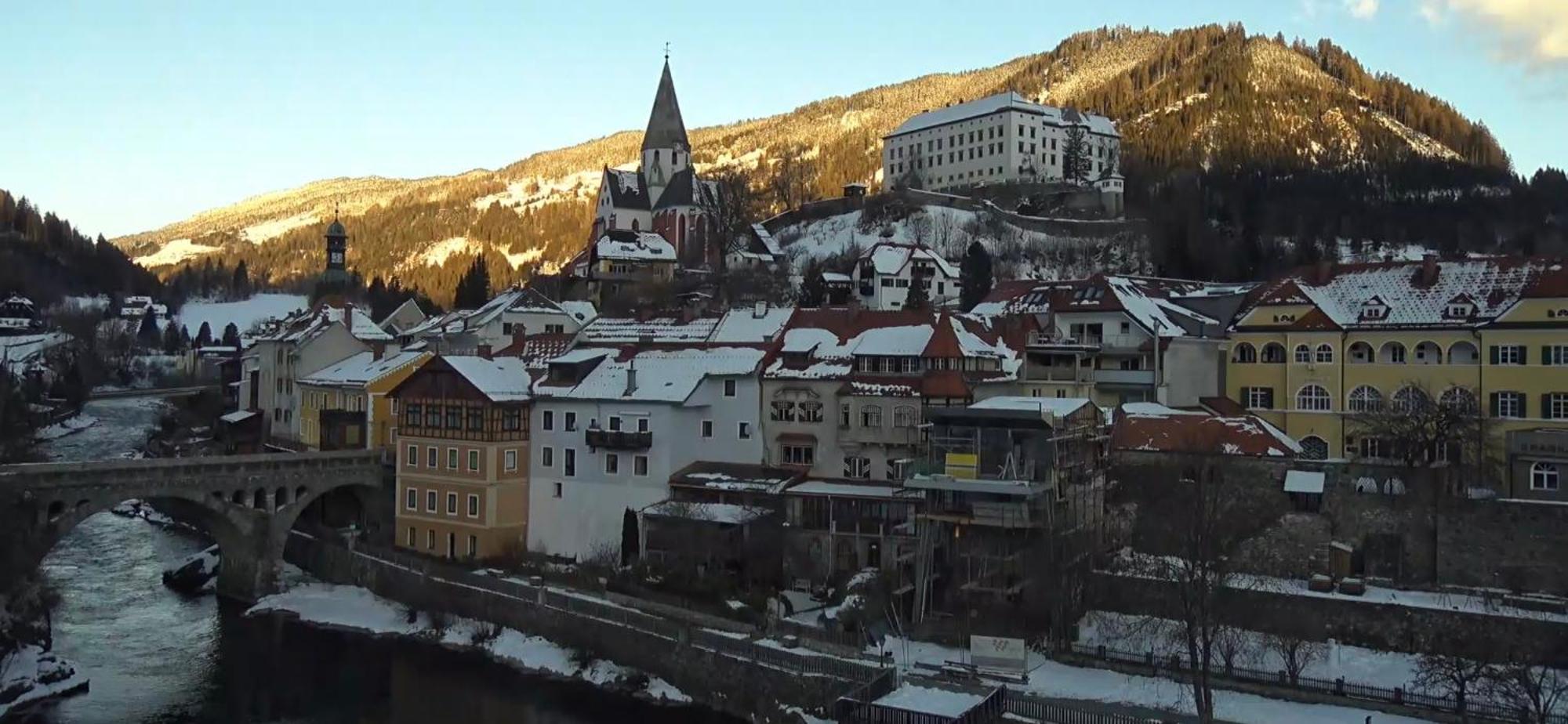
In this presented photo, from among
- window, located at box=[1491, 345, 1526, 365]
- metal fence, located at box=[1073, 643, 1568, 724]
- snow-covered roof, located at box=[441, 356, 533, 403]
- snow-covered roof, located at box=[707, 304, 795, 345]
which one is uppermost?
snow-covered roof, located at box=[707, 304, 795, 345]

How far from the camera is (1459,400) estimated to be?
40.1 metres

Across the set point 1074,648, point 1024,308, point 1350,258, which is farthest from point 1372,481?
point 1350,258

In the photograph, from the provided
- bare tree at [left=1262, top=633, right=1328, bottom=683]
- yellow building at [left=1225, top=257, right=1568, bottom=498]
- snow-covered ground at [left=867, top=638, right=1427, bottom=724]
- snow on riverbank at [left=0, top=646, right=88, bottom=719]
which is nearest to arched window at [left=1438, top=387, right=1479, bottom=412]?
yellow building at [left=1225, top=257, right=1568, bottom=498]

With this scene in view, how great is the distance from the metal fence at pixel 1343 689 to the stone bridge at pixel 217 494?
30.7 meters

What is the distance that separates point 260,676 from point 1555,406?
134 feet

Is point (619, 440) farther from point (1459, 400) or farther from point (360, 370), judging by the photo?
point (1459, 400)

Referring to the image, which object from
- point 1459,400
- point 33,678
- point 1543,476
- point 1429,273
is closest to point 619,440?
point 33,678

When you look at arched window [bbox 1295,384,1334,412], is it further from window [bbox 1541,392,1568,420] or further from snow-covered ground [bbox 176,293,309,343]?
snow-covered ground [bbox 176,293,309,343]

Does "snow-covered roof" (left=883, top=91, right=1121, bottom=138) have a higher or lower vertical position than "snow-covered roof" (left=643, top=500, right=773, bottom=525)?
higher

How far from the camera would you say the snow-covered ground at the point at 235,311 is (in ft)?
493

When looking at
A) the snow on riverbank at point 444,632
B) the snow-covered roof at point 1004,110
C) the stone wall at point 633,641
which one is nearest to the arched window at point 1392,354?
the stone wall at point 633,641

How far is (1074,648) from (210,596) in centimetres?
3244

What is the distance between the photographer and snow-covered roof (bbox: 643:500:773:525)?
39.0m

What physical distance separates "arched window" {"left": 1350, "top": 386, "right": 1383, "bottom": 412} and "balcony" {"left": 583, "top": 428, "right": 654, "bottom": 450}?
25.1 m
